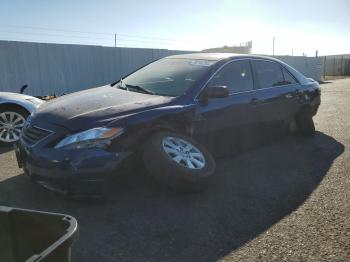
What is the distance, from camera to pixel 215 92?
4266 millimetres

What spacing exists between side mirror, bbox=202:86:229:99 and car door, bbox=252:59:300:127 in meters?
0.87

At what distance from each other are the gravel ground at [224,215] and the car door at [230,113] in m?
Answer: 0.38

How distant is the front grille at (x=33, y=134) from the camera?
3483 millimetres

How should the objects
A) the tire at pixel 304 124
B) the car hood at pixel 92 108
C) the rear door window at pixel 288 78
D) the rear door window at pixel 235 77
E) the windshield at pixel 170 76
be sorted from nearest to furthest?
the car hood at pixel 92 108, the windshield at pixel 170 76, the rear door window at pixel 235 77, the rear door window at pixel 288 78, the tire at pixel 304 124

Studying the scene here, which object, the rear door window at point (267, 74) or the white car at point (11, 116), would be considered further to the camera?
the white car at point (11, 116)

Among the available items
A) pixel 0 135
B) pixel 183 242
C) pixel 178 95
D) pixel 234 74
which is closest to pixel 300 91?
pixel 234 74

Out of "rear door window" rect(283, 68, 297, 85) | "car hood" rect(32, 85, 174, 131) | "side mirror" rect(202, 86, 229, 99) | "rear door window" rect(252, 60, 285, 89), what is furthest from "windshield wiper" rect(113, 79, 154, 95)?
"rear door window" rect(283, 68, 297, 85)

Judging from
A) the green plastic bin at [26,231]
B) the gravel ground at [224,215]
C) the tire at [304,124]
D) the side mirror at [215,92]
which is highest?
the side mirror at [215,92]

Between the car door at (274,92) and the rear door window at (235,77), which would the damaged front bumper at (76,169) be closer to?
the rear door window at (235,77)

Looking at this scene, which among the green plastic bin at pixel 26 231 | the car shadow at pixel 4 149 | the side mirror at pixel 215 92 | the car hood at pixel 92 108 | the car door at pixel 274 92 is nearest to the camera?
the green plastic bin at pixel 26 231

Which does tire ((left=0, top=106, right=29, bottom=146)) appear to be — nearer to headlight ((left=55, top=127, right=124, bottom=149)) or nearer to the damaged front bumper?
the damaged front bumper

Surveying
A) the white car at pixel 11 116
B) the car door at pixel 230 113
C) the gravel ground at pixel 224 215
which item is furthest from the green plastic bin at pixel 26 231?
the white car at pixel 11 116

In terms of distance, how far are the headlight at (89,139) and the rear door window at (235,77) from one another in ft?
5.34

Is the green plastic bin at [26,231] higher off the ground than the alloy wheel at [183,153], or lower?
higher
